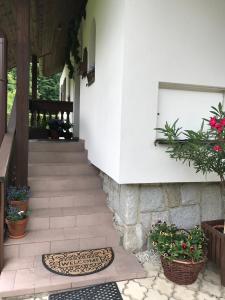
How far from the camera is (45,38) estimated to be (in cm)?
703

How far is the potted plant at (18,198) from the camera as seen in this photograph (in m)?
3.00

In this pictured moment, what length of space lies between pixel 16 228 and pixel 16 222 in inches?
2.7

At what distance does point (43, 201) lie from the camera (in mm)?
3381

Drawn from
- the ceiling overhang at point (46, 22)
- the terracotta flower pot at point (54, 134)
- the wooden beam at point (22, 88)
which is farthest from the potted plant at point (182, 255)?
the terracotta flower pot at point (54, 134)

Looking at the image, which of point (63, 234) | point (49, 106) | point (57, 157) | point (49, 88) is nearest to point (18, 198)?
point (63, 234)

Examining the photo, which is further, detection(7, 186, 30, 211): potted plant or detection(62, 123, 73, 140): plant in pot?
detection(62, 123, 73, 140): plant in pot

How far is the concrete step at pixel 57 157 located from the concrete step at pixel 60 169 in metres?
0.16

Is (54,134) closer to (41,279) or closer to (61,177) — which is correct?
(61,177)

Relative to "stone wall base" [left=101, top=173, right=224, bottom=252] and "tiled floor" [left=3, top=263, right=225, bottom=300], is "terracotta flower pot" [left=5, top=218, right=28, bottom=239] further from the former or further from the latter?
"stone wall base" [left=101, top=173, right=224, bottom=252]

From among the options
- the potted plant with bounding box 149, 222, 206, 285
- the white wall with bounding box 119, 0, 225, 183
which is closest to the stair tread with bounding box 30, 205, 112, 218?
the white wall with bounding box 119, 0, 225, 183

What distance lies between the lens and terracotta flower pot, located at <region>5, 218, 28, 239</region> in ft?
9.32

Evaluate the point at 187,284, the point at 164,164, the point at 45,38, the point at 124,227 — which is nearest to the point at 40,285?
the point at 124,227

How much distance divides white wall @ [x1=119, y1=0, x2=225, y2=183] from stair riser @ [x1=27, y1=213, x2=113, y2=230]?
2.43 feet

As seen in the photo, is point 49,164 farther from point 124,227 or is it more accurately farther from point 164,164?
point 164,164
